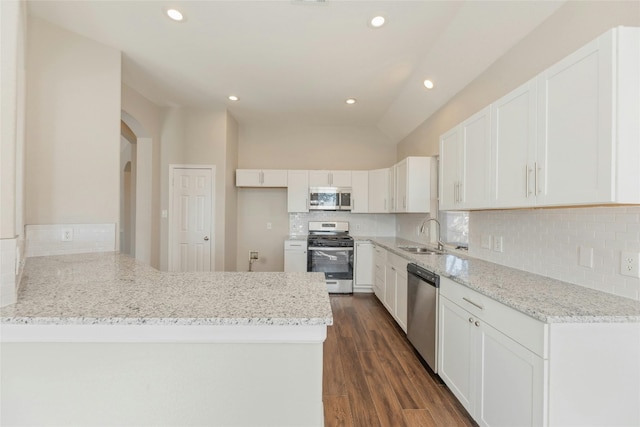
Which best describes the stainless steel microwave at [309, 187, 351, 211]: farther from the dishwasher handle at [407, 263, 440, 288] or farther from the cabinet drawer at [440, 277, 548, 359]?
the cabinet drawer at [440, 277, 548, 359]

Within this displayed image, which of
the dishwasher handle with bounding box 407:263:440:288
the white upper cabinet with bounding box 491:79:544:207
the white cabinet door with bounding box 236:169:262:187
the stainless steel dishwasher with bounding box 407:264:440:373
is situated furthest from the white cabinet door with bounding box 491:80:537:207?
the white cabinet door with bounding box 236:169:262:187

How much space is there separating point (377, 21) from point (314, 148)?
2910 mm

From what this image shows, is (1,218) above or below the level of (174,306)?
above

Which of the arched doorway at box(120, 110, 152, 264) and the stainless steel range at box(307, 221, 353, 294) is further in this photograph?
the stainless steel range at box(307, 221, 353, 294)

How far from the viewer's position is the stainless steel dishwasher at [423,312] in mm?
2164

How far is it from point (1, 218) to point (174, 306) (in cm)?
72

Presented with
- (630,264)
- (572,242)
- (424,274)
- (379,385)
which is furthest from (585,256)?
(379,385)

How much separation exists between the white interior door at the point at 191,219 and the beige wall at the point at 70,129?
1.66 metres

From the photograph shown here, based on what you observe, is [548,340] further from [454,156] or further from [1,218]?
[1,218]

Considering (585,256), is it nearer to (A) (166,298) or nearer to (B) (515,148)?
(B) (515,148)

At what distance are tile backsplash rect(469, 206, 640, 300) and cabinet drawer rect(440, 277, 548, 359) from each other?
21.7 inches

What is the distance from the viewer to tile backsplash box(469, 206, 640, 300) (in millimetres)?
1368

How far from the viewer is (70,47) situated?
2.39m

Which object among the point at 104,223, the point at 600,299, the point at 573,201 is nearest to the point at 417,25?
the point at 573,201
